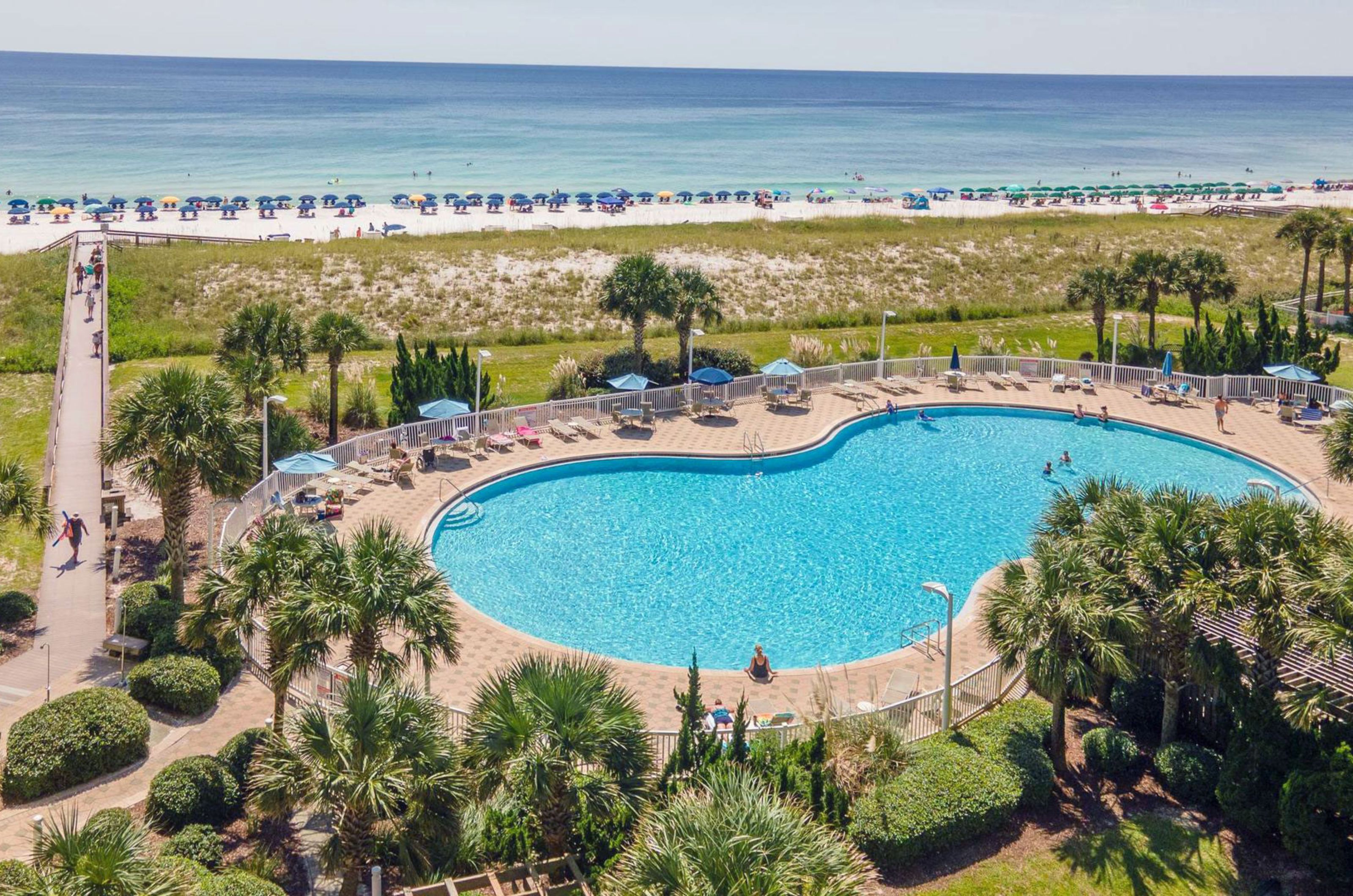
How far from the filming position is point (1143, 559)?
660 inches

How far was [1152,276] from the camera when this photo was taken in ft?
130

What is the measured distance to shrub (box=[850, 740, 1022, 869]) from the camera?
1504 cm

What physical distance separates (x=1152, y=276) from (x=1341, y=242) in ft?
35.1

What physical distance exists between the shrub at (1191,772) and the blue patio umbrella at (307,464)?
1925 cm

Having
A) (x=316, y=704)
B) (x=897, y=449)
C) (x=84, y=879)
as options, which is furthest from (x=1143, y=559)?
(x=897, y=449)

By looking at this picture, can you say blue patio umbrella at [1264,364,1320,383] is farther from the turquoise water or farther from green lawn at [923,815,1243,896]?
green lawn at [923,815,1243,896]

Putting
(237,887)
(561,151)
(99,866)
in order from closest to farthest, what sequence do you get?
(99,866) → (237,887) → (561,151)

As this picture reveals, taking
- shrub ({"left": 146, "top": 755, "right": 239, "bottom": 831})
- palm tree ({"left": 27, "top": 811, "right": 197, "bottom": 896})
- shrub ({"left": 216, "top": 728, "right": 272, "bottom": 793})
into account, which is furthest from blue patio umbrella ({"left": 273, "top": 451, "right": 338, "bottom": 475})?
palm tree ({"left": 27, "top": 811, "right": 197, "bottom": 896})

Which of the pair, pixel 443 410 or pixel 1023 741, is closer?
pixel 1023 741

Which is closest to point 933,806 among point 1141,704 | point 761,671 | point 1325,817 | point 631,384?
point 1325,817

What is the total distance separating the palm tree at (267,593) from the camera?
625 inches

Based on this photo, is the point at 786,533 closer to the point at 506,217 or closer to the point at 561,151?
the point at 506,217

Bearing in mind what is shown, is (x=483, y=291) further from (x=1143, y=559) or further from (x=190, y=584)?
(x=1143, y=559)

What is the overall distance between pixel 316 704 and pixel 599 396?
21.1 m
